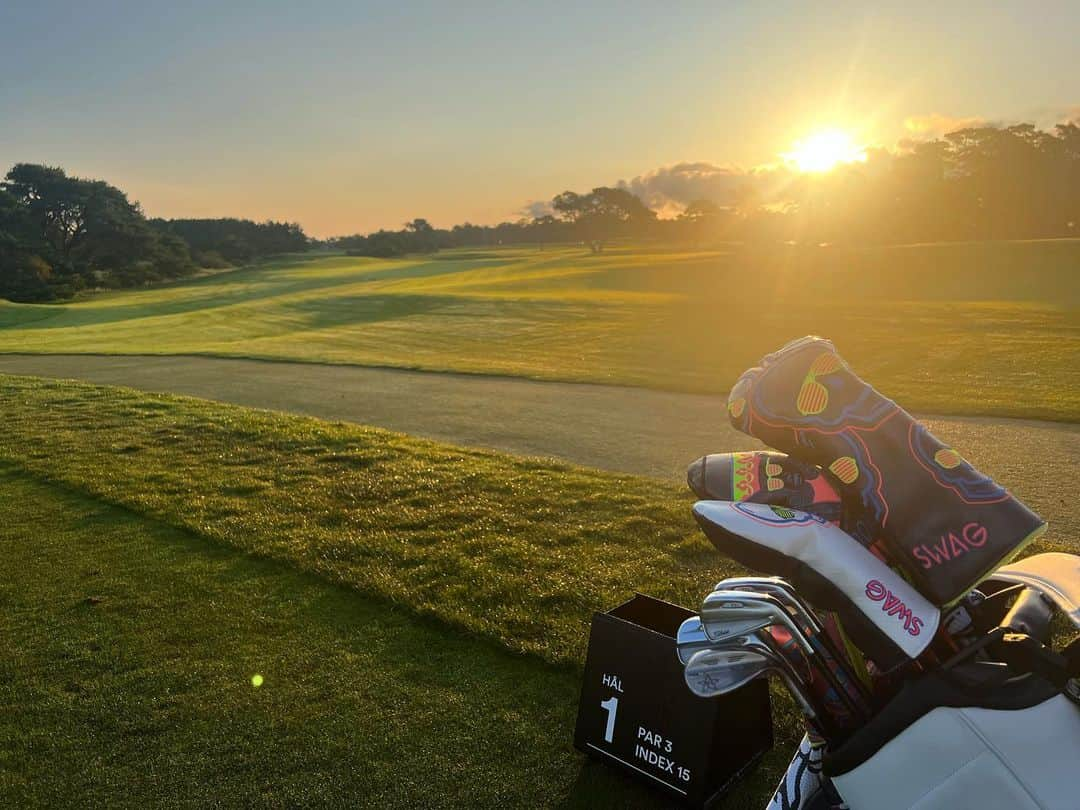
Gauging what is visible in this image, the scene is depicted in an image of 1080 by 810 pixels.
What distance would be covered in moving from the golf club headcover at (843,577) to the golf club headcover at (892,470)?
0.11 metres

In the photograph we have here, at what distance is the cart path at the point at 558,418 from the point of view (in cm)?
894

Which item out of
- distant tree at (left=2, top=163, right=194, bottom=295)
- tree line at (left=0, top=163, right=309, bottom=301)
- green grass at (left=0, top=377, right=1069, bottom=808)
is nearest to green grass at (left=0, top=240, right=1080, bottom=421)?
green grass at (left=0, top=377, right=1069, bottom=808)

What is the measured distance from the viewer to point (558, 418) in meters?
12.1

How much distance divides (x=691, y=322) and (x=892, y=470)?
82.3 ft

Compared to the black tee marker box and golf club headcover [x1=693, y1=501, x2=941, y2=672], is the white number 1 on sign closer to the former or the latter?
the black tee marker box

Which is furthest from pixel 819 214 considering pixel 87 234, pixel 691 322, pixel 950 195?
pixel 87 234

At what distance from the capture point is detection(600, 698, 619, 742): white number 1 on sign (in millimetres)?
3277

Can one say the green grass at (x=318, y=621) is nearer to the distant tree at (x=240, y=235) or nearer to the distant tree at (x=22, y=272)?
the distant tree at (x=22, y=272)

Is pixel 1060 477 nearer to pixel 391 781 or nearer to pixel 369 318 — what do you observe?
pixel 391 781

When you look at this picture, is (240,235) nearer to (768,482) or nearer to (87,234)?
(87,234)

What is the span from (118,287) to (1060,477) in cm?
7420

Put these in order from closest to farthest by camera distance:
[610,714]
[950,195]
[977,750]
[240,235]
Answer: [977,750] < [610,714] < [950,195] < [240,235]

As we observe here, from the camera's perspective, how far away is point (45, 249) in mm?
74500

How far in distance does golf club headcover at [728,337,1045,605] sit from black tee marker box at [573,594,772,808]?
1.26 metres
